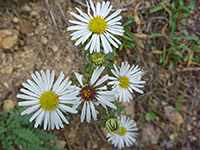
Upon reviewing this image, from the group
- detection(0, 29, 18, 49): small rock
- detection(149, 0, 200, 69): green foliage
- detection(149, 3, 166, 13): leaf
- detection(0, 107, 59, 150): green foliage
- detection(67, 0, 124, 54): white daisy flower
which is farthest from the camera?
detection(149, 0, 200, 69): green foliage

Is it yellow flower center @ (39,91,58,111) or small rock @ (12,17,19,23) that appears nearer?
yellow flower center @ (39,91,58,111)

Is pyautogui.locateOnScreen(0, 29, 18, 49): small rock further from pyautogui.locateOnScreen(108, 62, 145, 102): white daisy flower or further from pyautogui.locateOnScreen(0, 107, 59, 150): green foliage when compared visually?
pyautogui.locateOnScreen(108, 62, 145, 102): white daisy flower

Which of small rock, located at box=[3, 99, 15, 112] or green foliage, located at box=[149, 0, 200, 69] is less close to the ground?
green foliage, located at box=[149, 0, 200, 69]

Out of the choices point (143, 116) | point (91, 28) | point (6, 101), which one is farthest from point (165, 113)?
point (6, 101)

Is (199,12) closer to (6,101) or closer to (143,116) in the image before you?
(143,116)

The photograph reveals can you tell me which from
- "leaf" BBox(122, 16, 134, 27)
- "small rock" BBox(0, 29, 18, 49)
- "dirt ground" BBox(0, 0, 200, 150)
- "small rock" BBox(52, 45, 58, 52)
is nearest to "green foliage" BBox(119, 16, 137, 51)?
"leaf" BBox(122, 16, 134, 27)

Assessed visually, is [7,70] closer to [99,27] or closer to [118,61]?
[99,27]
